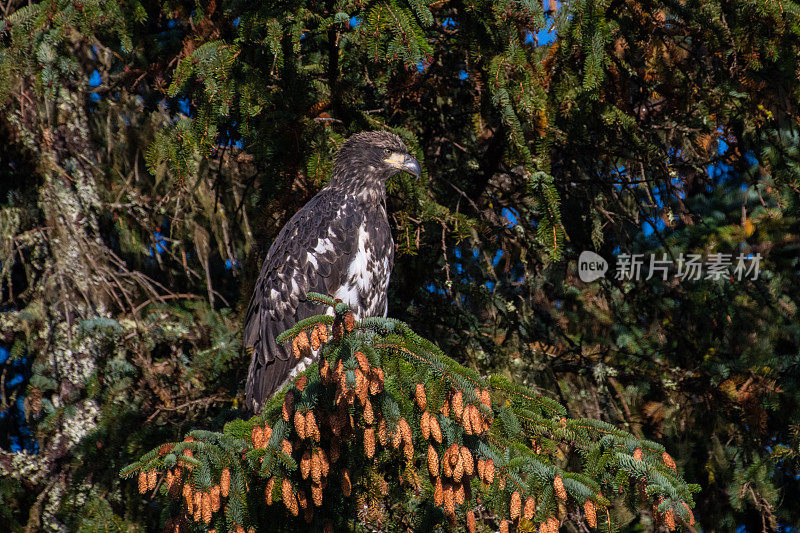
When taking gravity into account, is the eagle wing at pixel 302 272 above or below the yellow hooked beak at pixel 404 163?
below

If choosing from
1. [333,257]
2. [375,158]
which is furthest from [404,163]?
[333,257]

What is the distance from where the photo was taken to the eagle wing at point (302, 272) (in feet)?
15.2

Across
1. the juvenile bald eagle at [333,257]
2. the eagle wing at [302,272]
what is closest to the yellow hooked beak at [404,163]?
the juvenile bald eagle at [333,257]

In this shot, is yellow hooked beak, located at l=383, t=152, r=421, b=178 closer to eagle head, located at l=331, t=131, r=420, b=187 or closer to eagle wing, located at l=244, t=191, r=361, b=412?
eagle head, located at l=331, t=131, r=420, b=187

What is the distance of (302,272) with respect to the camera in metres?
4.68

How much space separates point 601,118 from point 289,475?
290cm

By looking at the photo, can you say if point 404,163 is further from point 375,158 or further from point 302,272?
point 302,272

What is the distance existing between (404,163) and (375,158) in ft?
0.67

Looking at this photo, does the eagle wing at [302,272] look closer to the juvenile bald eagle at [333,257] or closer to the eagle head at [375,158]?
the juvenile bald eagle at [333,257]

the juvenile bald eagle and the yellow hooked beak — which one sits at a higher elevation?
the yellow hooked beak

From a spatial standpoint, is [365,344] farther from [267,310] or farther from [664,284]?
[664,284]

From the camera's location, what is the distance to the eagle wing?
4.64 metres

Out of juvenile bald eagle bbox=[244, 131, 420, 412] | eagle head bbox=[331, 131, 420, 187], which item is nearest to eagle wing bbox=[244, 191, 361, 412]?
juvenile bald eagle bbox=[244, 131, 420, 412]

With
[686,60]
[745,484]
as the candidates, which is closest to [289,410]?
[745,484]
